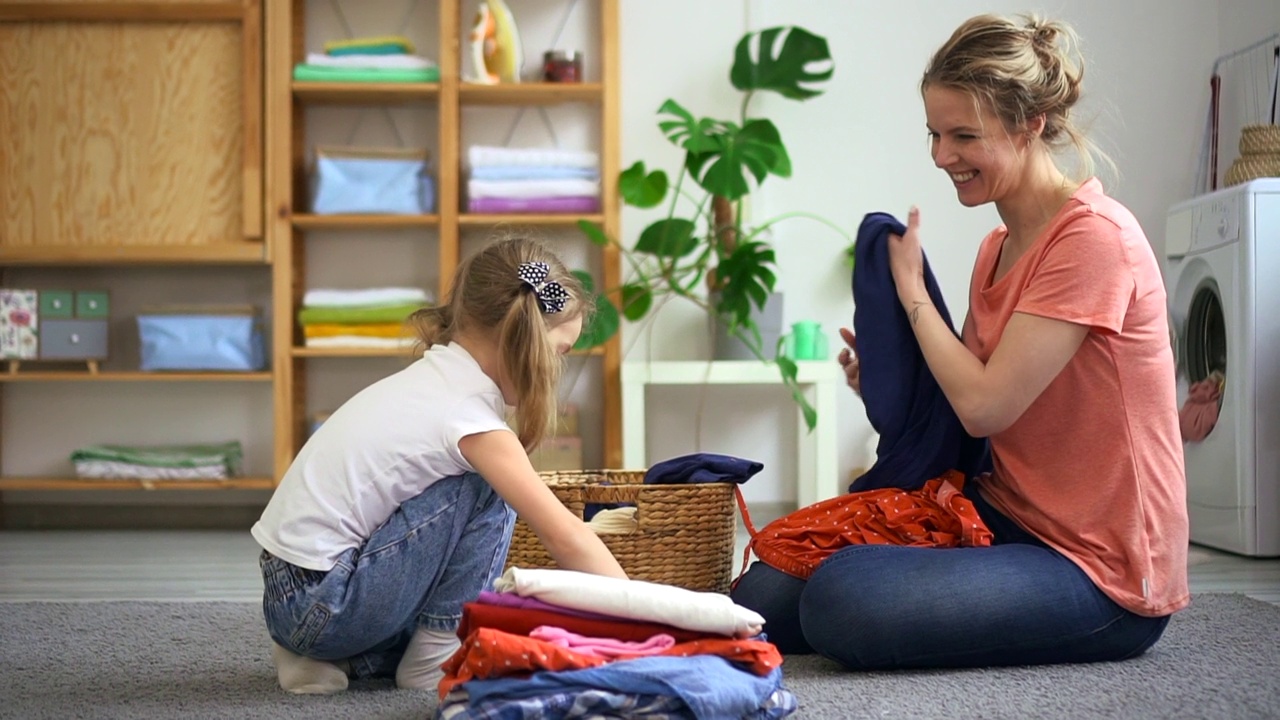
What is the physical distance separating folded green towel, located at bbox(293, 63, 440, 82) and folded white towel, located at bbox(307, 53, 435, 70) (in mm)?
10

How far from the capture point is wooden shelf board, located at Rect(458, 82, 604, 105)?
12.4ft

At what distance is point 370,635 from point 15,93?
3.02 meters

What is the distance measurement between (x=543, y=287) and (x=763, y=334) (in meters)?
2.24

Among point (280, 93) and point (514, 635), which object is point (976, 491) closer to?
point (514, 635)

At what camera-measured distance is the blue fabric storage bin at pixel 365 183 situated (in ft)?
12.5

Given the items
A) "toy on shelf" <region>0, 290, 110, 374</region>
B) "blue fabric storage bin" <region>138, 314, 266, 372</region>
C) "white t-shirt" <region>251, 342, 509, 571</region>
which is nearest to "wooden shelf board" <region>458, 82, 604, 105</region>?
"blue fabric storage bin" <region>138, 314, 266, 372</region>

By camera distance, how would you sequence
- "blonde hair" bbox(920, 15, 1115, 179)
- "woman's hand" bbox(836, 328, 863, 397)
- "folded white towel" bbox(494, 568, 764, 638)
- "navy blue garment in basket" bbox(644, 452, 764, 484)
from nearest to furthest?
"folded white towel" bbox(494, 568, 764, 638)
"blonde hair" bbox(920, 15, 1115, 179)
"woman's hand" bbox(836, 328, 863, 397)
"navy blue garment in basket" bbox(644, 452, 764, 484)

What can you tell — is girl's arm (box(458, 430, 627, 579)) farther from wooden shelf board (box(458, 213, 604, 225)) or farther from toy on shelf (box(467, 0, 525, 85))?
toy on shelf (box(467, 0, 525, 85))

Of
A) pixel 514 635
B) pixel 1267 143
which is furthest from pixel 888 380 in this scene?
pixel 1267 143

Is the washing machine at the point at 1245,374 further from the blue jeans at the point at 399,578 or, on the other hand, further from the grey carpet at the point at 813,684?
the blue jeans at the point at 399,578

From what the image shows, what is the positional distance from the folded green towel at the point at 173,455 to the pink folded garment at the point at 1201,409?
2.78m

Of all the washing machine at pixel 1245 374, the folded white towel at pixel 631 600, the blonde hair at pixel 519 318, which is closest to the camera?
the folded white towel at pixel 631 600

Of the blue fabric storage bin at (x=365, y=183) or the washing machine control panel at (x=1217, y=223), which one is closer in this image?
the washing machine control panel at (x=1217, y=223)

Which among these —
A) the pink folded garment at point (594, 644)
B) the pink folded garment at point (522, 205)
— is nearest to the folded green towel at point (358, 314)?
the pink folded garment at point (522, 205)
